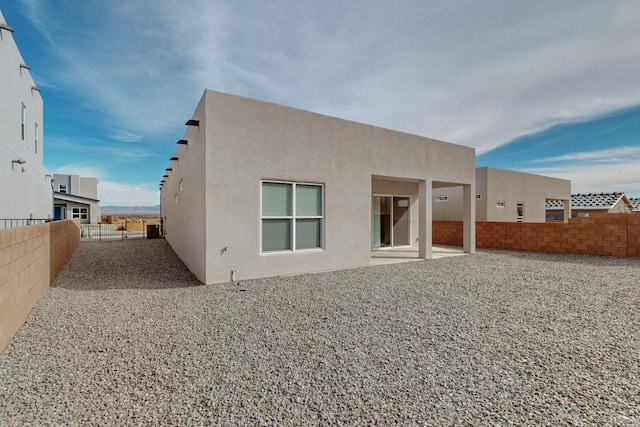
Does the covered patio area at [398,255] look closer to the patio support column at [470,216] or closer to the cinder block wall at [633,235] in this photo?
the patio support column at [470,216]

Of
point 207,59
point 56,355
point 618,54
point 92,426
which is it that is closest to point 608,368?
point 92,426

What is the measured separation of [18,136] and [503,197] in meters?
24.6

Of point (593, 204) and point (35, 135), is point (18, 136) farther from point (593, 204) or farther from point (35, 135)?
point (593, 204)

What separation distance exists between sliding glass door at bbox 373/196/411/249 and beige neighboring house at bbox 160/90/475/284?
2815mm

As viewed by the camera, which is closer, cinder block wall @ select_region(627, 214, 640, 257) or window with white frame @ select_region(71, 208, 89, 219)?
cinder block wall @ select_region(627, 214, 640, 257)

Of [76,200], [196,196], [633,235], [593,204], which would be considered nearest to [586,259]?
[633,235]

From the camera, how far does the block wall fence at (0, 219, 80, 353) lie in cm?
350

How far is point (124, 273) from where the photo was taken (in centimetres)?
791

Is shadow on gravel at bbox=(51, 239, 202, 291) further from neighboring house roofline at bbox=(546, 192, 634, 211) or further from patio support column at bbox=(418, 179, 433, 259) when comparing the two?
neighboring house roofline at bbox=(546, 192, 634, 211)

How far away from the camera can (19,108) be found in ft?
34.7

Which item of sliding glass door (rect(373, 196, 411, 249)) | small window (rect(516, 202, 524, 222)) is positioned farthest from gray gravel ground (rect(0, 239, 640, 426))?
small window (rect(516, 202, 524, 222))

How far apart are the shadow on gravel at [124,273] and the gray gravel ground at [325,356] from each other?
344 millimetres

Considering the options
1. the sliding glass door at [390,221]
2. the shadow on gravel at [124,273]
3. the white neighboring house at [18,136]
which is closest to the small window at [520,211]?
the sliding glass door at [390,221]

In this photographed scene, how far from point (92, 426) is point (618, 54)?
1373cm
